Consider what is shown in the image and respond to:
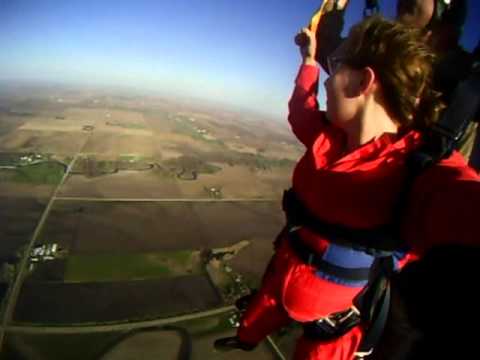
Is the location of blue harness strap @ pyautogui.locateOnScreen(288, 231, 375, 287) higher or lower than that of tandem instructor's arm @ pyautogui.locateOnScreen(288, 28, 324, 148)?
lower

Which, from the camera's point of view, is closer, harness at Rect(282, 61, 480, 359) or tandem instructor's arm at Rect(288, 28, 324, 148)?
harness at Rect(282, 61, 480, 359)

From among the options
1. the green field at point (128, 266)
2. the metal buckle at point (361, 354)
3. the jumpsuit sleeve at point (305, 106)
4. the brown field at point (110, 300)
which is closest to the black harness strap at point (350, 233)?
the jumpsuit sleeve at point (305, 106)

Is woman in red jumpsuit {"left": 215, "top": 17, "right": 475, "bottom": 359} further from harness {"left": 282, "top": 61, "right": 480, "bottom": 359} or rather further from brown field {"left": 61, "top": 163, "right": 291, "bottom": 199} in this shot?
brown field {"left": 61, "top": 163, "right": 291, "bottom": 199}

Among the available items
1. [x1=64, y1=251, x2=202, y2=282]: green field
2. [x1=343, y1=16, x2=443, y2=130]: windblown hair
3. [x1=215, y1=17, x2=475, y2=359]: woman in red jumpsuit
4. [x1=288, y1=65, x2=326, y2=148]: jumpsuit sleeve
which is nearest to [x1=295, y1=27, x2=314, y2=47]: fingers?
[x1=288, y1=65, x2=326, y2=148]: jumpsuit sleeve

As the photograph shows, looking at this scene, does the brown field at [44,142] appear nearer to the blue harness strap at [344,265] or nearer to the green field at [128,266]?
the green field at [128,266]

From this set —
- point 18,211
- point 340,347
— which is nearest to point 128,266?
point 18,211

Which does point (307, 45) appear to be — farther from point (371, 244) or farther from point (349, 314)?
point (349, 314)
